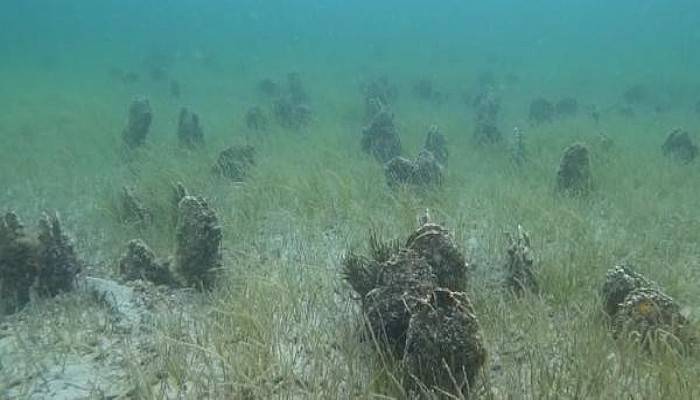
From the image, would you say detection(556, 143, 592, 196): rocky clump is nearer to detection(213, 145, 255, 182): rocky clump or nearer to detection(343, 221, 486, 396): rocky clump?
detection(213, 145, 255, 182): rocky clump

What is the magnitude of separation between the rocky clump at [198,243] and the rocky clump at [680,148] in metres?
10.6

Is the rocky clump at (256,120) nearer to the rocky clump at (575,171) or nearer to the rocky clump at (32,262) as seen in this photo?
the rocky clump at (575,171)

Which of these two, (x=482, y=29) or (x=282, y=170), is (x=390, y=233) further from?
(x=482, y=29)

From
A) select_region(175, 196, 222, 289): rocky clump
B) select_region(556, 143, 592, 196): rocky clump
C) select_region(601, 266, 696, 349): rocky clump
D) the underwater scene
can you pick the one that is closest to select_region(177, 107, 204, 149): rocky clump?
the underwater scene

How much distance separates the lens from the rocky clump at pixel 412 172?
8.90 metres

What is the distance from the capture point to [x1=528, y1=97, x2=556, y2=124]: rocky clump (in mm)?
19034

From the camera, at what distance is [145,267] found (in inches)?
237

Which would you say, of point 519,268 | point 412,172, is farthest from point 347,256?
point 412,172

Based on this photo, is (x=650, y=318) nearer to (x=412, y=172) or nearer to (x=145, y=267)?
(x=145, y=267)

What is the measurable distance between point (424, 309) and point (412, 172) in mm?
5726

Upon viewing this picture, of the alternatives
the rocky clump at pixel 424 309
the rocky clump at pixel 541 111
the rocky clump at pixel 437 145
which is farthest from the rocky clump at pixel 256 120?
the rocky clump at pixel 424 309

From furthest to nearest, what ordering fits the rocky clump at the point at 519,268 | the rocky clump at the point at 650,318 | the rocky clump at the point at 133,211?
the rocky clump at the point at 133,211
the rocky clump at the point at 519,268
the rocky clump at the point at 650,318

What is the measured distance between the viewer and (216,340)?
3953mm

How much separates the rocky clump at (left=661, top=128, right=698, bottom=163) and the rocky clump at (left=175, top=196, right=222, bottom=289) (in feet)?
34.7
